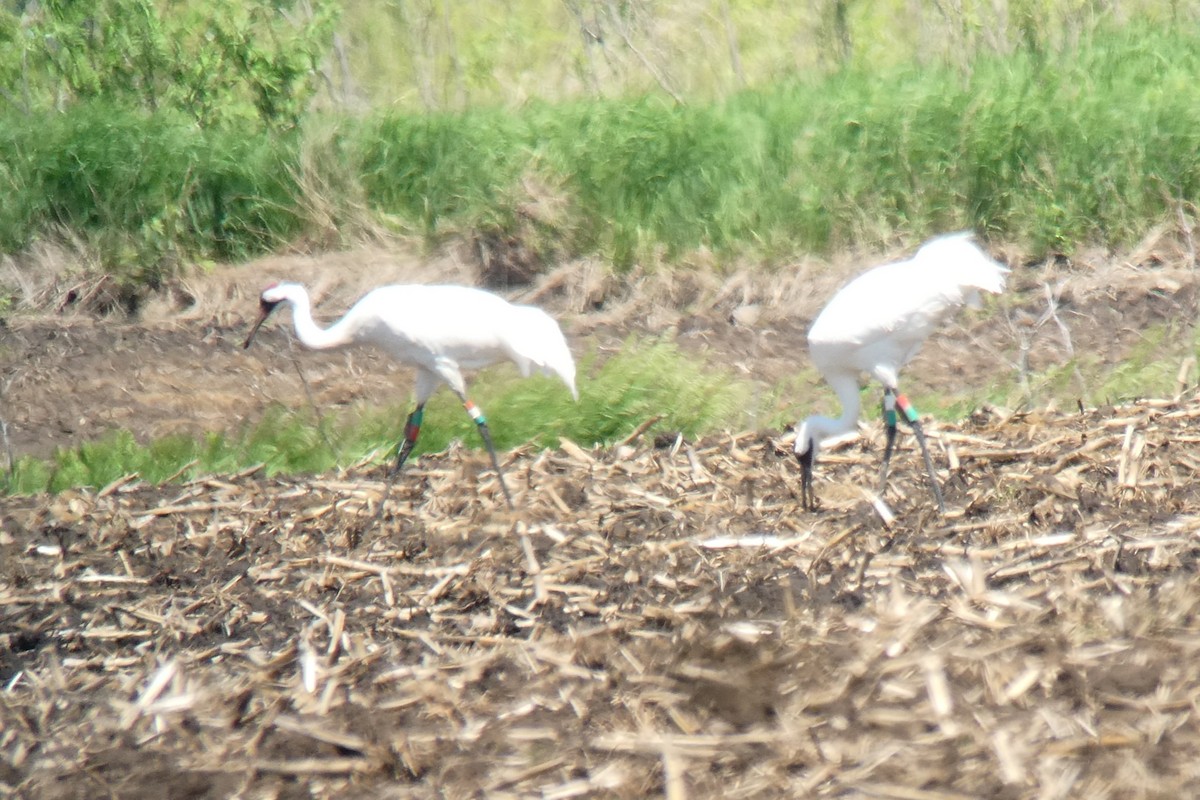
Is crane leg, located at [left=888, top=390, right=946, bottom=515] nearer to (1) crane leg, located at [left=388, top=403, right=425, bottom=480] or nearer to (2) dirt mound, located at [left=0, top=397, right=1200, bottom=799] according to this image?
(2) dirt mound, located at [left=0, top=397, right=1200, bottom=799]

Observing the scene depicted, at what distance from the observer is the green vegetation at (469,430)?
7.74 metres

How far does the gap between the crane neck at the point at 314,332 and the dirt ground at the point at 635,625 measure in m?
0.68

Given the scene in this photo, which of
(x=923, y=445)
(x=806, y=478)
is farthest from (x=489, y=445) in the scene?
(x=923, y=445)

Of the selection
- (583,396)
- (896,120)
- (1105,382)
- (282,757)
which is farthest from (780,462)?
(896,120)

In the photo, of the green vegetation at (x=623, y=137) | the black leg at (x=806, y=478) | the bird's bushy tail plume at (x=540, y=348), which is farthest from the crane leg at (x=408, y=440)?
the black leg at (x=806, y=478)

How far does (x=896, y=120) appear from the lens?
36.1ft

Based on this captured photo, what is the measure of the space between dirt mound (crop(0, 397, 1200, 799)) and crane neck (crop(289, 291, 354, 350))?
2.36 ft

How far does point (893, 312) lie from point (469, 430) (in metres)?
2.74

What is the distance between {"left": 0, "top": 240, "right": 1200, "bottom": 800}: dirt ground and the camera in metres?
3.33

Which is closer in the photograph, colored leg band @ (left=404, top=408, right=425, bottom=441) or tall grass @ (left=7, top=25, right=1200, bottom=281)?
colored leg band @ (left=404, top=408, right=425, bottom=441)

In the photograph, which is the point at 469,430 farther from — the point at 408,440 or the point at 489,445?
the point at 489,445

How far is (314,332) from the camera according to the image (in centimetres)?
741

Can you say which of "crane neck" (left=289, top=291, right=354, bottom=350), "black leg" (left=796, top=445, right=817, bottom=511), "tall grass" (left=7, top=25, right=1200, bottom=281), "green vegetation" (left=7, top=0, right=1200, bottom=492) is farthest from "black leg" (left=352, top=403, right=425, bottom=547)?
"tall grass" (left=7, top=25, right=1200, bottom=281)

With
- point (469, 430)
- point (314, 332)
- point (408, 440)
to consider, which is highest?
point (314, 332)
